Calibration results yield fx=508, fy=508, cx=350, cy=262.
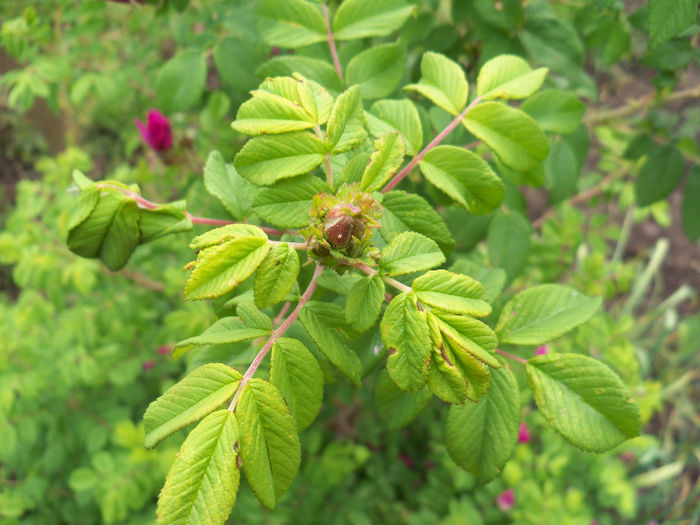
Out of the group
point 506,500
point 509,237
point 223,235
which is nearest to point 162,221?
point 223,235

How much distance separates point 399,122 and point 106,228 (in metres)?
0.49

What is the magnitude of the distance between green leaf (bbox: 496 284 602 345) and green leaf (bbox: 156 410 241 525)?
469mm

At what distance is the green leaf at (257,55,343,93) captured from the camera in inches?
38.0

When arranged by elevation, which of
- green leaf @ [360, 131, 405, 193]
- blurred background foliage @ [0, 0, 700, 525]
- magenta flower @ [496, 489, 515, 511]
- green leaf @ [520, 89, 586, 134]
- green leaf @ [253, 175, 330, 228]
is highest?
green leaf @ [520, 89, 586, 134]

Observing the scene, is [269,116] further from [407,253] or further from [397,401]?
[397,401]

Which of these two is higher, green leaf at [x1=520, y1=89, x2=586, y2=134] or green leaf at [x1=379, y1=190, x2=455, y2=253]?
green leaf at [x1=520, y1=89, x2=586, y2=134]

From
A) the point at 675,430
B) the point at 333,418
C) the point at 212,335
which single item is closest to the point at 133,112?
the point at 333,418

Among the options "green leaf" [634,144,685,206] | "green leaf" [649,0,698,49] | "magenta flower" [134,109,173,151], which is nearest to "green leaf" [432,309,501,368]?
"green leaf" [649,0,698,49]

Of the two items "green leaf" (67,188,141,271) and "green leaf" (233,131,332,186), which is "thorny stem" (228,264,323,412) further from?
"green leaf" (67,188,141,271)

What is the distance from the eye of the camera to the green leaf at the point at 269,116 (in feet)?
2.33

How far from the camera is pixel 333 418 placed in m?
2.46

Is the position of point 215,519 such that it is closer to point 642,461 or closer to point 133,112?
point 642,461

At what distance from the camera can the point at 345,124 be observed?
0.74 meters

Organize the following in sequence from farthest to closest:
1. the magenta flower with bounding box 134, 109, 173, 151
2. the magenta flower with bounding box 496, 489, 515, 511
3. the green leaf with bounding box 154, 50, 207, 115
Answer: the magenta flower with bounding box 496, 489, 515, 511, the magenta flower with bounding box 134, 109, 173, 151, the green leaf with bounding box 154, 50, 207, 115
